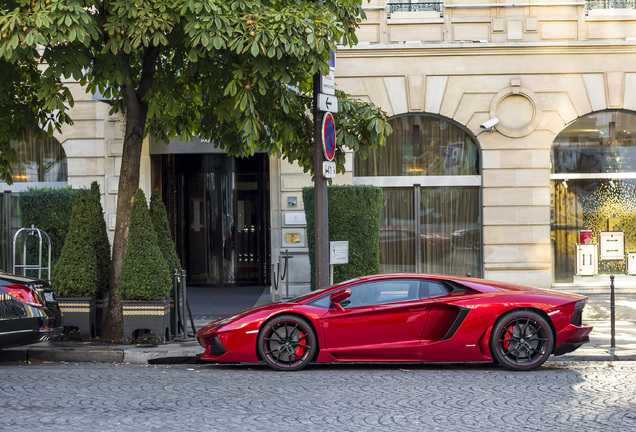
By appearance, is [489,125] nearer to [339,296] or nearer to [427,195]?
[427,195]

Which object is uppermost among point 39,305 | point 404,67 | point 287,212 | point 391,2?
point 391,2

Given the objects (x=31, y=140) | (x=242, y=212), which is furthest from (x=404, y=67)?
(x=31, y=140)

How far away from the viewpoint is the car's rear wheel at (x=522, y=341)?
8.88 meters

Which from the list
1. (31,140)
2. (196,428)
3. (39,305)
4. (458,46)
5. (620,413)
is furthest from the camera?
(31,140)

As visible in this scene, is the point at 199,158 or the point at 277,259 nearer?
the point at 277,259

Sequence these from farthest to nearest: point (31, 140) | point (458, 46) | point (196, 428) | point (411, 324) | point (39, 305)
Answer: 1. point (31, 140)
2. point (458, 46)
3. point (39, 305)
4. point (411, 324)
5. point (196, 428)

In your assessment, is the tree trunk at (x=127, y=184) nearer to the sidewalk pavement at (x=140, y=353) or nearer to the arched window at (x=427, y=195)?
the sidewalk pavement at (x=140, y=353)

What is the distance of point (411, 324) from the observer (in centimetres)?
891

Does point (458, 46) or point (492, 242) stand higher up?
point (458, 46)

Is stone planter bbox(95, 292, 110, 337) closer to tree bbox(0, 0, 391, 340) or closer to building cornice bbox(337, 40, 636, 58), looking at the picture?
tree bbox(0, 0, 391, 340)

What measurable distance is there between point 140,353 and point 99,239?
231 cm

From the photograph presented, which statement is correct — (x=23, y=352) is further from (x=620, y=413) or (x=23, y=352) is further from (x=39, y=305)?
(x=620, y=413)

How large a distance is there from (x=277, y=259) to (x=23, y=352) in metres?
7.42

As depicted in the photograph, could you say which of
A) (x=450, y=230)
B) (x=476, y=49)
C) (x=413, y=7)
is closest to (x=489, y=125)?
(x=476, y=49)
